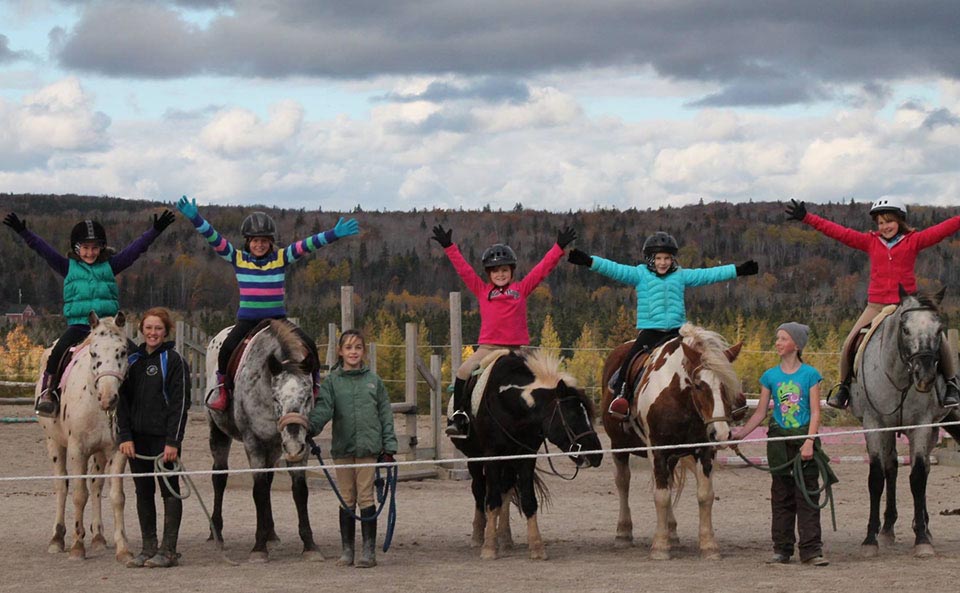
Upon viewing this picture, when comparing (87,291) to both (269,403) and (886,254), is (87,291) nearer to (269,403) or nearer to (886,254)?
(269,403)

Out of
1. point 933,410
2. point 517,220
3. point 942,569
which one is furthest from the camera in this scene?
point 517,220

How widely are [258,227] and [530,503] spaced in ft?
10.5

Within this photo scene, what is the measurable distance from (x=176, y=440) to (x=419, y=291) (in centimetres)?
8403

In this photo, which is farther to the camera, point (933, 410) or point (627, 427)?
point (627, 427)

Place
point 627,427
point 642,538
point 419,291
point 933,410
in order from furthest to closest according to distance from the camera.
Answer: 1. point 419,291
2. point 642,538
3. point 627,427
4. point 933,410


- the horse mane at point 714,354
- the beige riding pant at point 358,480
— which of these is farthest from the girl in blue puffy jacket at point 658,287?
the beige riding pant at point 358,480

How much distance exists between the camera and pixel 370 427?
9.69m

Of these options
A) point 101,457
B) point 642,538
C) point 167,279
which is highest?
point 167,279

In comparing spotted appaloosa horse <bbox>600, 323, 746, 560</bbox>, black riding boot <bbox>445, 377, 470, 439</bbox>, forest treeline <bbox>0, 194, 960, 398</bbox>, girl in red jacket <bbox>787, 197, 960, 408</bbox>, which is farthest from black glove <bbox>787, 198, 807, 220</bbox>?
forest treeline <bbox>0, 194, 960, 398</bbox>

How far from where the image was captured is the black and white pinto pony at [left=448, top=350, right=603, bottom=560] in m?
9.87

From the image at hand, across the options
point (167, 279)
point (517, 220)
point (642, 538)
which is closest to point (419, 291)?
point (167, 279)

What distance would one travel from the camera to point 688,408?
9.75 meters

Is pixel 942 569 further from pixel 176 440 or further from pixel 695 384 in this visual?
pixel 176 440

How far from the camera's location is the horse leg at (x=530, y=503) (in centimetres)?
982
